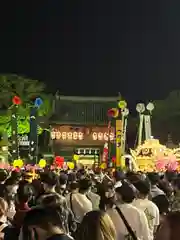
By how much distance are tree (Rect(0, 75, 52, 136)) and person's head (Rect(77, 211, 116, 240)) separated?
4241 cm

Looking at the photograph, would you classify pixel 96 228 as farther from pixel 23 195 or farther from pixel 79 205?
pixel 79 205

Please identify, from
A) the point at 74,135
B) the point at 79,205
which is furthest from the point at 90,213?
the point at 74,135

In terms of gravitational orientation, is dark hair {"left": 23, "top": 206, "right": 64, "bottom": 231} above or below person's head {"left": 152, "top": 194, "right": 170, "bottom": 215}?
above

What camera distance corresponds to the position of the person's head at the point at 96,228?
400 centimetres

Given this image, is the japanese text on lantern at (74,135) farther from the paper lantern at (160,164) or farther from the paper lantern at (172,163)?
the paper lantern at (172,163)

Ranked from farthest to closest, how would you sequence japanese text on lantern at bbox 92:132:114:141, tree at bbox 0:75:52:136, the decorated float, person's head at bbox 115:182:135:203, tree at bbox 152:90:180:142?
japanese text on lantern at bbox 92:132:114:141
tree at bbox 152:90:180:142
tree at bbox 0:75:52:136
the decorated float
person's head at bbox 115:182:135:203

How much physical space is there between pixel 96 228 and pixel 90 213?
6.6 inches

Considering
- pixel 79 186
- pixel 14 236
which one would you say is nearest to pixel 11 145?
pixel 79 186

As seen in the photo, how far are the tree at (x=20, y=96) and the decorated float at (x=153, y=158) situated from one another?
20355 mm

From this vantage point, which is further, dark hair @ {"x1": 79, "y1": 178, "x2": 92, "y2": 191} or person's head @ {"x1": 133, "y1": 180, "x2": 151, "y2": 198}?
dark hair @ {"x1": 79, "y1": 178, "x2": 92, "y2": 191}

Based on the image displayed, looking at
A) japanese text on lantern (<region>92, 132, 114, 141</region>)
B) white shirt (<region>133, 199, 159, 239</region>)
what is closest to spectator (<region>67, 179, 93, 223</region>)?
white shirt (<region>133, 199, 159, 239</region>)

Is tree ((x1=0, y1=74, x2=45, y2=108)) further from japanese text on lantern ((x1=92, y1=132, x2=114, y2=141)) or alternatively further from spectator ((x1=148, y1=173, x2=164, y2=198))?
spectator ((x1=148, y1=173, x2=164, y2=198))

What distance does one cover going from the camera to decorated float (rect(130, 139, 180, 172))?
1025 inches

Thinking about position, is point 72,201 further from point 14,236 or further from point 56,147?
point 56,147
